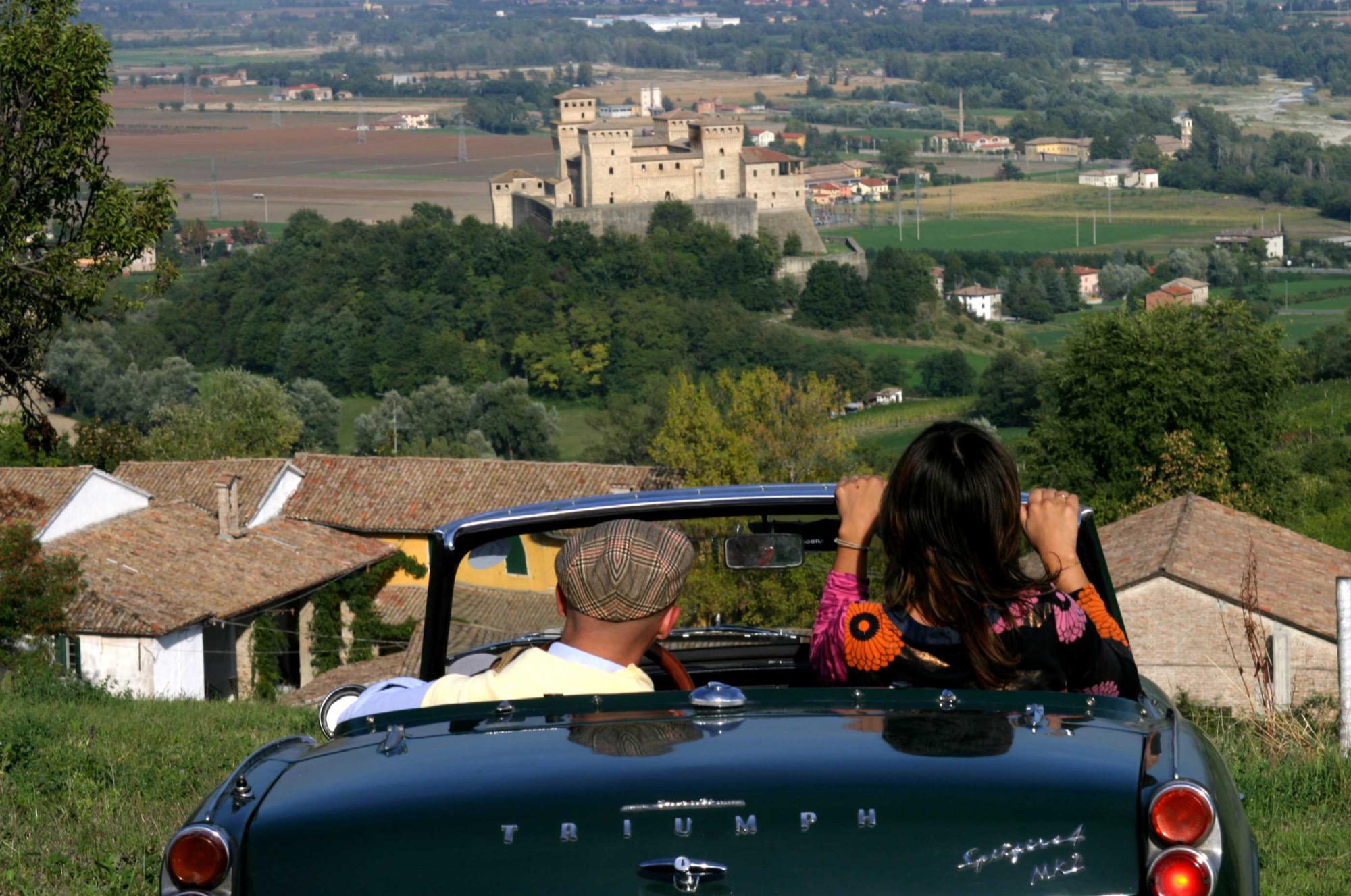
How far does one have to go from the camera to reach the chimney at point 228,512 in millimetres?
30422

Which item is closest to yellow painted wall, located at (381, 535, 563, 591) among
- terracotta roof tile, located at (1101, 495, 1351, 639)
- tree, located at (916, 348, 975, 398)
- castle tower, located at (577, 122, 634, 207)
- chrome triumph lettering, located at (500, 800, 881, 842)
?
chrome triumph lettering, located at (500, 800, 881, 842)

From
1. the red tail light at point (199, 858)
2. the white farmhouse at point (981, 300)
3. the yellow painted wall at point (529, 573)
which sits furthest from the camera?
the white farmhouse at point (981, 300)

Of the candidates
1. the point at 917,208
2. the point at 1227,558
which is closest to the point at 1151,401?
the point at 1227,558

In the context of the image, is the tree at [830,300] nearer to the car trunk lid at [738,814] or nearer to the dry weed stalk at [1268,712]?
the dry weed stalk at [1268,712]

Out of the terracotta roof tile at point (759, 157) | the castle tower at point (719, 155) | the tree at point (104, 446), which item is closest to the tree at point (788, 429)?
the tree at point (104, 446)

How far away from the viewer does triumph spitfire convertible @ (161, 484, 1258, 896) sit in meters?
1.86

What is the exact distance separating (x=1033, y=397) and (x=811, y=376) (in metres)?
35.6

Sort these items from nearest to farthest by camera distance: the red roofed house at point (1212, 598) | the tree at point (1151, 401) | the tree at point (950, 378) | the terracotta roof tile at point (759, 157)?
the red roofed house at point (1212, 598) → the tree at point (1151, 401) → the tree at point (950, 378) → the terracotta roof tile at point (759, 157)

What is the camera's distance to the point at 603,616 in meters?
2.52

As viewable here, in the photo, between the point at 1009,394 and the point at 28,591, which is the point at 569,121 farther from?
the point at 28,591

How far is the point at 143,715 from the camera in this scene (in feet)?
28.2

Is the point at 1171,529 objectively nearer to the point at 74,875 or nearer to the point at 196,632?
the point at 196,632

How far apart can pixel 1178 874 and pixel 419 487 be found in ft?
116

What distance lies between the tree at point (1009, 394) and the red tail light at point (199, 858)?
75952 mm
